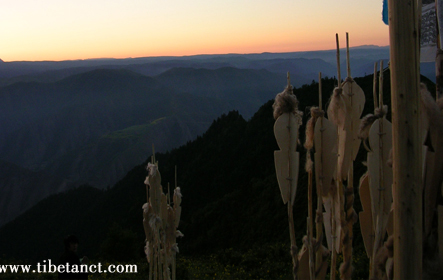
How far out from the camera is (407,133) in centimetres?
103

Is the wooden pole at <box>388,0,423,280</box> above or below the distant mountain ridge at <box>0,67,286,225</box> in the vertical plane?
above

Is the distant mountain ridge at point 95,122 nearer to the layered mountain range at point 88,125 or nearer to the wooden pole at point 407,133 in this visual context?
the layered mountain range at point 88,125

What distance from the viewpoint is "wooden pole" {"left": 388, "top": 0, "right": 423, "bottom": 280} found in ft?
3.35

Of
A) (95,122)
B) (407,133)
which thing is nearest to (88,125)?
(95,122)

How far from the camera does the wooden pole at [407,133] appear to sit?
1022 mm

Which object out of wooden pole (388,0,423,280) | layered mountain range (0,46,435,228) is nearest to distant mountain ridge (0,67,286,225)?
layered mountain range (0,46,435,228)

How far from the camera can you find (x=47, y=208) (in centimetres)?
6238

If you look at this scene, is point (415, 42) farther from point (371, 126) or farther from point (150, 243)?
point (150, 243)

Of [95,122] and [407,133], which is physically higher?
[407,133]

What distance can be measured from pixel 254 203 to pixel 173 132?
4258 inches

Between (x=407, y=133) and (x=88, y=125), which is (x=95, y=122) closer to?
(x=88, y=125)

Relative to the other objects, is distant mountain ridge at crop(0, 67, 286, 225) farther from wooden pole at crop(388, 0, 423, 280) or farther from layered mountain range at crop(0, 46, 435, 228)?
wooden pole at crop(388, 0, 423, 280)

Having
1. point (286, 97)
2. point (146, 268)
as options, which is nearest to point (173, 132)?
point (146, 268)

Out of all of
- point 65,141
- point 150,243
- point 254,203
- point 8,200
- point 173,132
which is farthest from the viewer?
point 65,141
